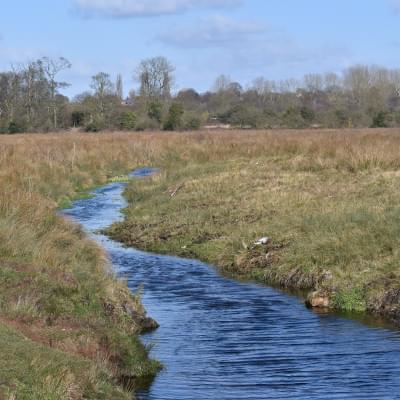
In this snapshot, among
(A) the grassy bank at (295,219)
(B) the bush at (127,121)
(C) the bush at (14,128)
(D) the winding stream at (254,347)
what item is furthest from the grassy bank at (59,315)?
(B) the bush at (127,121)

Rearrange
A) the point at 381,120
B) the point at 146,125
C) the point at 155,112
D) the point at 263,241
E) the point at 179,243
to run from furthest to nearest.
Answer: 1. the point at 155,112
2. the point at 146,125
3. the point at 381,120
4. the point at 179,243
5. the point at 263,241

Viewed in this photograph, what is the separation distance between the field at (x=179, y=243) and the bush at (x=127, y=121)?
46.0m

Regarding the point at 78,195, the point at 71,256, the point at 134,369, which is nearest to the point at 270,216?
the point at 71,256

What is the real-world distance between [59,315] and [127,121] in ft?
235

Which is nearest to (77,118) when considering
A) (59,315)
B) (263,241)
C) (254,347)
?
(263,241)

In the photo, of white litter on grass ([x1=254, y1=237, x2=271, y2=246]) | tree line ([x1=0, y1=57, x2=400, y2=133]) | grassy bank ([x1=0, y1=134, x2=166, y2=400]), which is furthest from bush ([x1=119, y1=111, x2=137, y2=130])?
white litter on grass ([x1=254, y1=237, x2=271, y2=246])

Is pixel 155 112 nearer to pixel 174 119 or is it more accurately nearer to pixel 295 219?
pixel 174 119

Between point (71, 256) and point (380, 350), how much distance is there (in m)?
5.73

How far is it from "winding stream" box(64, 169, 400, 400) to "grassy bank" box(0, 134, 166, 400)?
63 cm

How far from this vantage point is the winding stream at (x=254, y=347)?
10234 millimetres

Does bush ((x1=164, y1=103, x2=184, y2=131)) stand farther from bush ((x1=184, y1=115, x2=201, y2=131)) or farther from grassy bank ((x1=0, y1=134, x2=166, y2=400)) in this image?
grassy bank ((x1=0, y1=134, x2=166, y2=400))

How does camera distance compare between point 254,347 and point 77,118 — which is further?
point 77,118

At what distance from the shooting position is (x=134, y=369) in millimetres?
10719

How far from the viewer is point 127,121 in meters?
82.1
